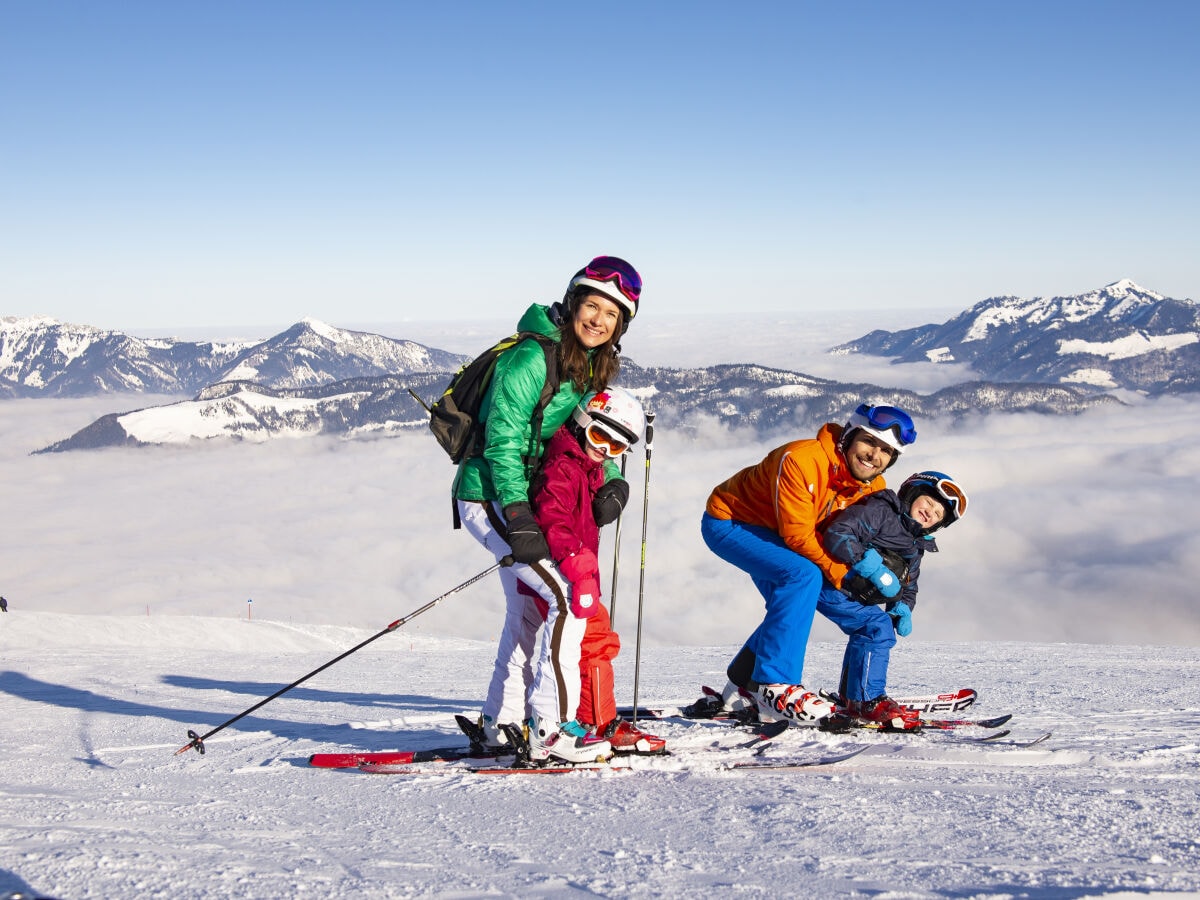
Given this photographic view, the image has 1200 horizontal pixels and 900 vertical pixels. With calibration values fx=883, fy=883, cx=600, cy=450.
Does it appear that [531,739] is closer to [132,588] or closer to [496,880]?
[496,880]

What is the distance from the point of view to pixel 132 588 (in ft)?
655

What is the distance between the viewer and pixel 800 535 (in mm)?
5270

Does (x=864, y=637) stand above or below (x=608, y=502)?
below

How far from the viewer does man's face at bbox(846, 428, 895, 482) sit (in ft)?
17.2

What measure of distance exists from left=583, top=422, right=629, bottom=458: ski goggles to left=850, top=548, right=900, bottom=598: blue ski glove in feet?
5.86

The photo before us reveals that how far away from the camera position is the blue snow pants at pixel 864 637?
18.2 ft

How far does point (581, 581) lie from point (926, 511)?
2582 millimetres

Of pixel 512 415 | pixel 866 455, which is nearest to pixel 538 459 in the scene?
A: pixel 512 415

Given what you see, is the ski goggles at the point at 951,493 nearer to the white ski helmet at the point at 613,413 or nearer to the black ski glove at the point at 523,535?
the white ski helmet at the point at 613,413

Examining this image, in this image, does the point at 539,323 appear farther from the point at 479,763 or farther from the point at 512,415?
the point at 479,763

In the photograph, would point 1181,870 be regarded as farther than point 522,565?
No

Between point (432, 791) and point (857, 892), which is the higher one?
point (857, 892)

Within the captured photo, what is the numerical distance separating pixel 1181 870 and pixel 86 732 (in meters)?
6.46

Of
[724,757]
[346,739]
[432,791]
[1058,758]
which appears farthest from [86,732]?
[1058,758]
